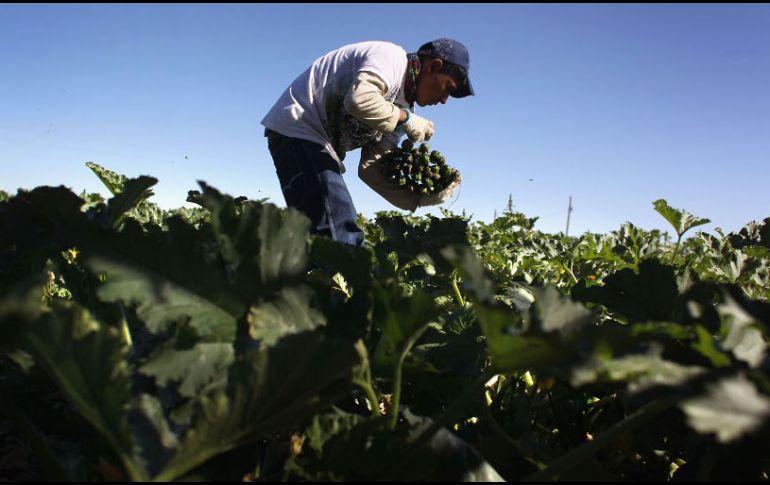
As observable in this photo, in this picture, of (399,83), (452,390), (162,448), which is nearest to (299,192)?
(399,83)

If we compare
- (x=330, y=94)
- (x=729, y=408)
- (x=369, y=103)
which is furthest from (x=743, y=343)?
(x=330, y=94)

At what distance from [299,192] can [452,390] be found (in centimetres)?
291

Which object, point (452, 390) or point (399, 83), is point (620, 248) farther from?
point (452, 390)

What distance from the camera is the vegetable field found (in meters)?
0.71

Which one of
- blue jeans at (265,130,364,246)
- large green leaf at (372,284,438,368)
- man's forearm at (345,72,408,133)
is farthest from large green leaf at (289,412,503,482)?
blue jeans at (265,130,364,246)

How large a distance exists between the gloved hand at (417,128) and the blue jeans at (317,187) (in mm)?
640

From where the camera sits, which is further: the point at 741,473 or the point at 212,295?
the point at 212,295

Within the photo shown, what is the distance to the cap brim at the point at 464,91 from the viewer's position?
4.22 metres

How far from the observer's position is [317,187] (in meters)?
3.75

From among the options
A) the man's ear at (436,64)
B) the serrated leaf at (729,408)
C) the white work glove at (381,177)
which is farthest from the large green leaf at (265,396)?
the man's ear at (436,64)

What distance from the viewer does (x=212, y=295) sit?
3.05ft

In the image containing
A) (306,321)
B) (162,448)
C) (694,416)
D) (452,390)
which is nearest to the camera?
(694,416)

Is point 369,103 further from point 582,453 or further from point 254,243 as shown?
point 582,453

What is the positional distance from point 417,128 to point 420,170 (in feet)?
1.94
